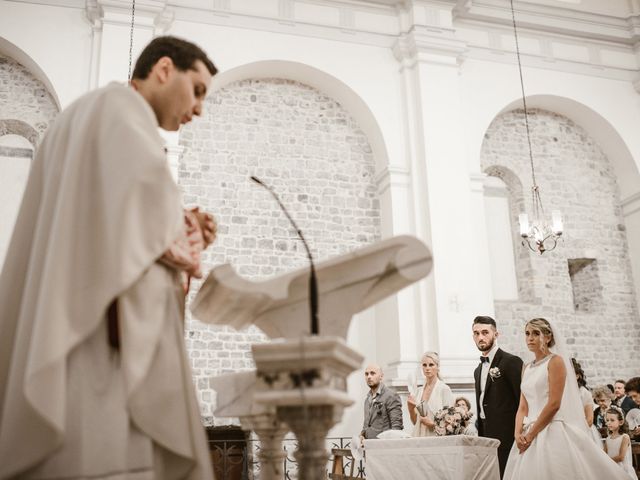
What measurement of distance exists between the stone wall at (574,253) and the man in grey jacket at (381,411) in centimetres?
428

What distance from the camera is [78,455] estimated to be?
60.1 inches

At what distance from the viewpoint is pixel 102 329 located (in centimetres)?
166

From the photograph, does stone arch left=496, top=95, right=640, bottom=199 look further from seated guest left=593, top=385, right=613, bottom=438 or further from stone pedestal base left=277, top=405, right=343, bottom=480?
stone pedestal base left=277, top=405, right=343, bottom=480

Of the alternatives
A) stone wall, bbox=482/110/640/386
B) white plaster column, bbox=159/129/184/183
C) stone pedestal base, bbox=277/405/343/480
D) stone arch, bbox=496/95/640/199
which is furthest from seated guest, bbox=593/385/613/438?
stone pedestal base, bbox=277/405/343/480

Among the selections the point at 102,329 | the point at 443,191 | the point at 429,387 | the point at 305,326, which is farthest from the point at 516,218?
the point at 102,329

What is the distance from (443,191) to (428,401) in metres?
4.30

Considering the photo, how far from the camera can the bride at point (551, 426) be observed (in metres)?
4.25

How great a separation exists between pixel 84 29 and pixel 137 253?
841cm

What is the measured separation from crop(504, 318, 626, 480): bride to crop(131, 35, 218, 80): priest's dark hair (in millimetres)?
3499

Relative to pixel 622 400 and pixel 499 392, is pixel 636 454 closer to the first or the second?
pixel 622 400

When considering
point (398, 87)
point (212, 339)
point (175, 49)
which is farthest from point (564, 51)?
point (175, 49)

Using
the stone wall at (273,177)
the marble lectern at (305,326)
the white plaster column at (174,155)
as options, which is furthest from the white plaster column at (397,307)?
the marble lectern at (305,326)

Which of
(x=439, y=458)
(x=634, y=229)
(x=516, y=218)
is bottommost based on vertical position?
(x=439, y=458)

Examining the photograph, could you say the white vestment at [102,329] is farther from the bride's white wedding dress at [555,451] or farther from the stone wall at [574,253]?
the stone wall at [574,253]
